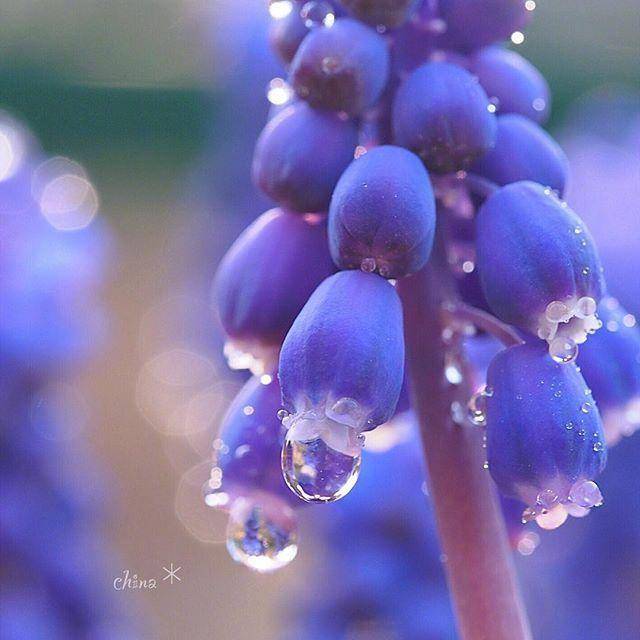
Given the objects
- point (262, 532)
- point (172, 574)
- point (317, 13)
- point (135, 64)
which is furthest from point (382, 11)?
point (135, 64)

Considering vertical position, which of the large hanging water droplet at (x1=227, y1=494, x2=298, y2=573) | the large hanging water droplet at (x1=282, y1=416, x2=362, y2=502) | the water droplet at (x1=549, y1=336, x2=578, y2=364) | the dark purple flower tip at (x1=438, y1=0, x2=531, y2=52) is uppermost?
the dark purple flower tip at (x1=438, y1=0, x2=531, y2=52)

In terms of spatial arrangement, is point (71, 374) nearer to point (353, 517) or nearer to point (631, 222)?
point (353, 517)

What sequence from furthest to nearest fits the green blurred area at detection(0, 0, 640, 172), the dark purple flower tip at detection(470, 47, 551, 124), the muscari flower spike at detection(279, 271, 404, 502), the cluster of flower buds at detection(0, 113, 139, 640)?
the green blurred area at detection(0, 0, 640, 172)
the cluster of flower buds at detection(0, 113, 139, 640)
the dark purple flower tip at detection(470, 47, 551, 124)
the muscari flower spike at detection(279, 271, 404, 502)

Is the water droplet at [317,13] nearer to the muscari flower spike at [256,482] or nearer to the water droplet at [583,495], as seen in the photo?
the muscari flower spike at [256,482]

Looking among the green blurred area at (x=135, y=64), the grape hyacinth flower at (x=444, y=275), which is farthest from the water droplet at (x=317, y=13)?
the green blurred area at (x=135, y=64)

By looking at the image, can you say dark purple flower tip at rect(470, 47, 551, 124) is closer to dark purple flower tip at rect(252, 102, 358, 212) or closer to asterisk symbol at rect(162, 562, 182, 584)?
dark purple flower tip at rect(252, 102, 358, 212)

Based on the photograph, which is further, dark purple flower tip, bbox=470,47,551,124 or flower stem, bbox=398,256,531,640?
dark purple flower tip, bbox=470,47,551,124

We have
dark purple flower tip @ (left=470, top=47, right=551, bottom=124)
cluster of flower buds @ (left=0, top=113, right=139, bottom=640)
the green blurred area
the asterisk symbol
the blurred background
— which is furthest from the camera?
the green blurred area

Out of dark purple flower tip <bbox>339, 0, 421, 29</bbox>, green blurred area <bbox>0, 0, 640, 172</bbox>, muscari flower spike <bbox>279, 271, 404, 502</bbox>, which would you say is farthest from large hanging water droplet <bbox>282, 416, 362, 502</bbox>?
green blurred area <bbox>0, 0, 640, 172</bbox>
